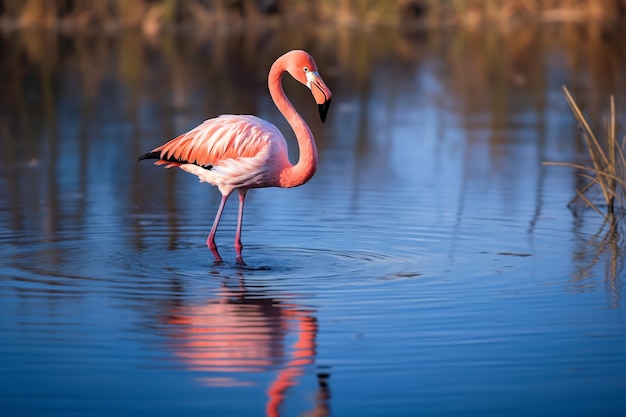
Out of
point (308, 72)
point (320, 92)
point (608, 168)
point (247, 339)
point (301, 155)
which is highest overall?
point (308, 72)

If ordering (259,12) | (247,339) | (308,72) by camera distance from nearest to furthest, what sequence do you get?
1. (247,339)
2. (308,72)
3. (259,12)

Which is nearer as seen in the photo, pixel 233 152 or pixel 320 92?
pixel 320 92

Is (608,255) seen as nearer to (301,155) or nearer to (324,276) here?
(324,276)

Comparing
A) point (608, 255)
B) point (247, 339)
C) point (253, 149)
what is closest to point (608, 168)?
point (608, 255)

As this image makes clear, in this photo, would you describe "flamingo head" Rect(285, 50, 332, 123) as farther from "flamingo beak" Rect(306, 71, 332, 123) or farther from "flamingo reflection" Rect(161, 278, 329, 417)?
"flamingo reflection" Rect(161, 278, 329, 417)

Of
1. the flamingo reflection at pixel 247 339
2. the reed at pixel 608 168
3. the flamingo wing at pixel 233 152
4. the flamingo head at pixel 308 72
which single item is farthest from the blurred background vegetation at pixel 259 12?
the flamingo reflection at pixel 247 339

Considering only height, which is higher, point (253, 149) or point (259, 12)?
point (259, 12)

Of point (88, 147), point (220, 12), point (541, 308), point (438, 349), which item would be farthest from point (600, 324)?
point (220, 12)

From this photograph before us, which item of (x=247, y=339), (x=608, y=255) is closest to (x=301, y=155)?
(x=608, y=255)

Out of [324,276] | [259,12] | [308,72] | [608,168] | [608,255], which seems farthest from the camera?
[259,12]

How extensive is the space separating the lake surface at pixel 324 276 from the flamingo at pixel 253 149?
1.47ft

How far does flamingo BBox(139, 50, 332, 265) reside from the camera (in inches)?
284

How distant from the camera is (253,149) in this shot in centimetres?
726

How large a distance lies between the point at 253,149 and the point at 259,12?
26082mm
